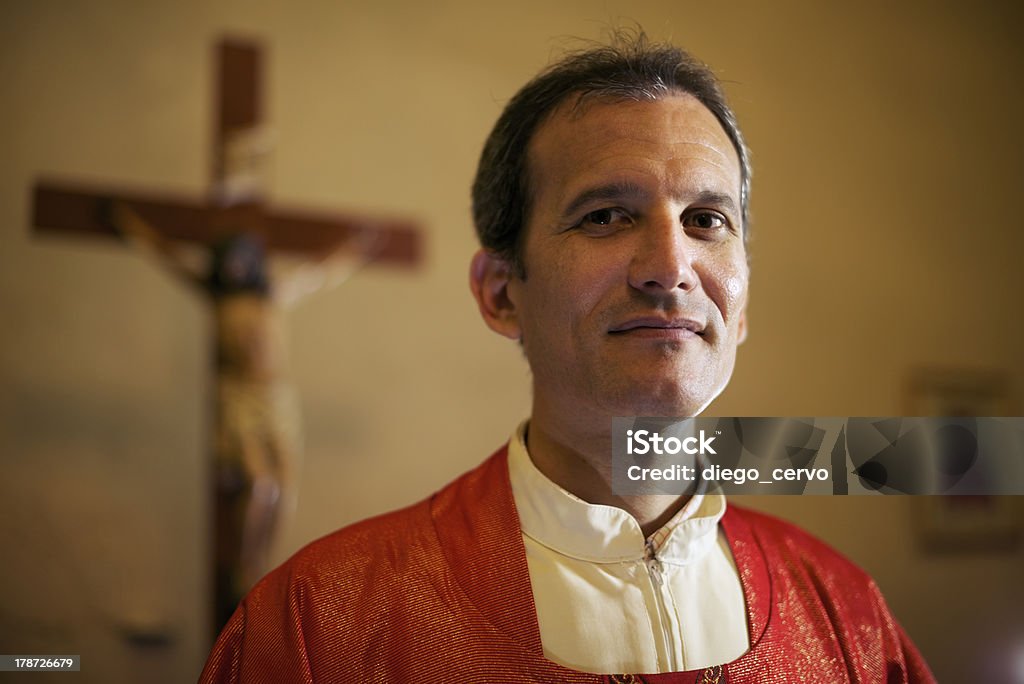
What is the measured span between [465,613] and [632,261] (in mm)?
525

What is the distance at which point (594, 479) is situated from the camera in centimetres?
124

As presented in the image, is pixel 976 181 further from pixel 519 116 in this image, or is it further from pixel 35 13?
pixel 35 13

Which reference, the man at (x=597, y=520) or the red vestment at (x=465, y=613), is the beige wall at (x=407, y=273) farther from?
the red vestment at (x=465, y=613)

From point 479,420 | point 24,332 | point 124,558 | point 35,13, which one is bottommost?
point 124,558

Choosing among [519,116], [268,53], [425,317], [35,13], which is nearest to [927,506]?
[425,317]

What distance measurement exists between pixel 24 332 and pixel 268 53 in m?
1.15

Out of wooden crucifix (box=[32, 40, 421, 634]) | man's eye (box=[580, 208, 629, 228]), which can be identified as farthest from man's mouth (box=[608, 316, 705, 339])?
wooden crucifix (box=[32, 40, 421, 634])

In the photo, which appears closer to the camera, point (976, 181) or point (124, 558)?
point (124, 558)

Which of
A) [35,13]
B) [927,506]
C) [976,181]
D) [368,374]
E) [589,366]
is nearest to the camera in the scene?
[589,366]

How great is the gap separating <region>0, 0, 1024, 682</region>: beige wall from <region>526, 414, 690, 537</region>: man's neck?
1.36 metres

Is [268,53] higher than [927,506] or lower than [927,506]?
higher

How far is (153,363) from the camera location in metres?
2.50

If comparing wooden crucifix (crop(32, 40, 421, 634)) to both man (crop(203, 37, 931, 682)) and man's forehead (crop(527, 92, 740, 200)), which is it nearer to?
man (crop(203, 37, 931, 682))

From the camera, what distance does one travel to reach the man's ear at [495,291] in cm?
135
